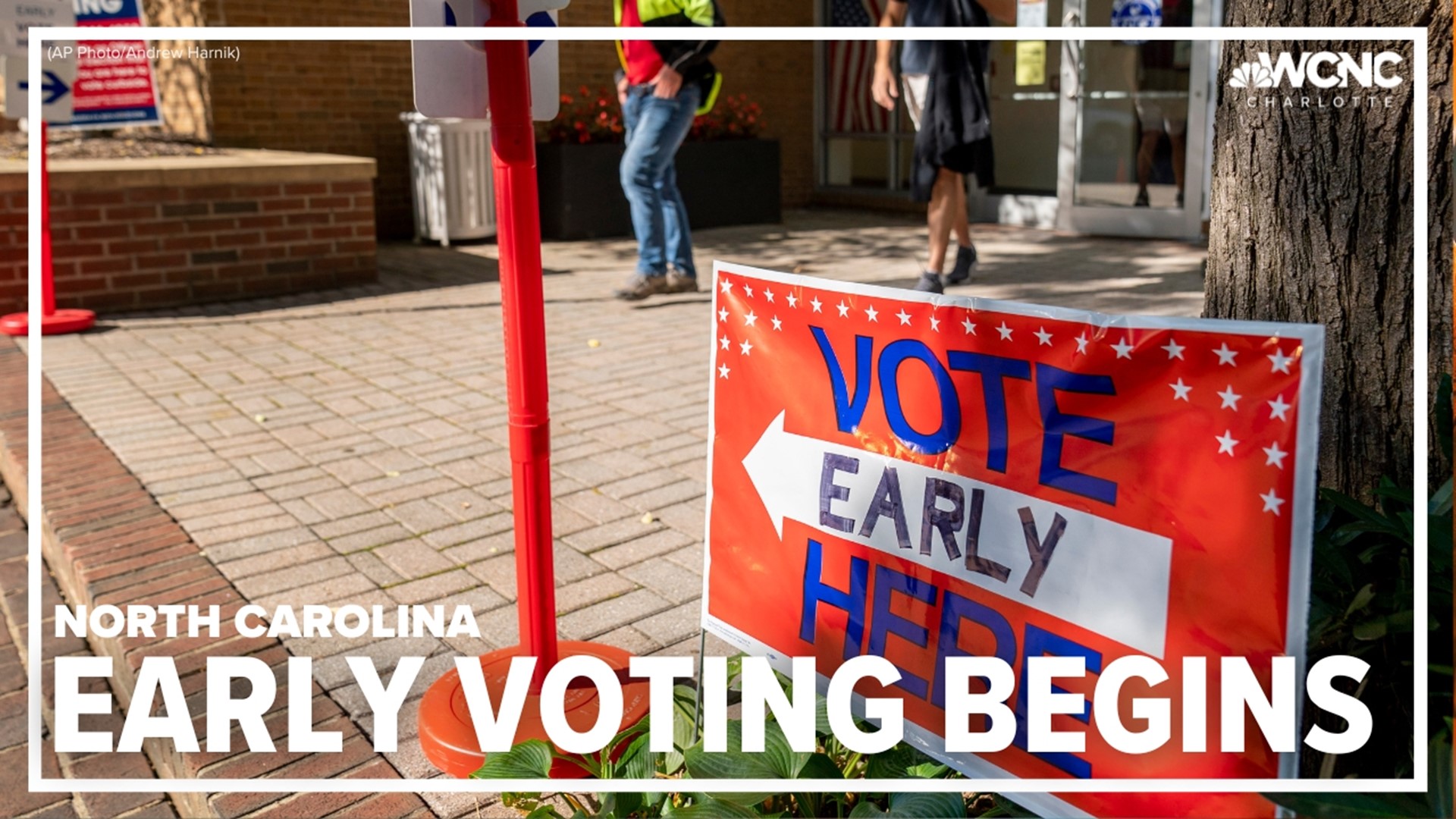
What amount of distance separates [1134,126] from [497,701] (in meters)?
8.87

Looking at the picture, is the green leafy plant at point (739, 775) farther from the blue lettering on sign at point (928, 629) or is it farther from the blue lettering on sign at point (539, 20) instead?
the blue lettering on sign at point (539, 20)

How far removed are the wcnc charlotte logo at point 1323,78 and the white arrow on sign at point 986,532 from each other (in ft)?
3.04

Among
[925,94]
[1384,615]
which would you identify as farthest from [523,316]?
[925,94]

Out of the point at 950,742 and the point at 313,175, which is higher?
the point at 313,175

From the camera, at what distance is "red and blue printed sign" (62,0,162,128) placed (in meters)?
8.12

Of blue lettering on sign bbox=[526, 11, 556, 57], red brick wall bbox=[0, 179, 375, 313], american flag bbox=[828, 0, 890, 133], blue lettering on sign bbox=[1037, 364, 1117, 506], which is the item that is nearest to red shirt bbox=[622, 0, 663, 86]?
red brick wall bbox=[0, 179, 375, 313]

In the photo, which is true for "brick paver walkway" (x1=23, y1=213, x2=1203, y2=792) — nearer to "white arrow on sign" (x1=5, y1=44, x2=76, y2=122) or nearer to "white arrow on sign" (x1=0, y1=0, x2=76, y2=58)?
"white arrow on sign" (x1=5, y1=44, x2=76, y2=122)

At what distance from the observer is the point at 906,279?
301 inches

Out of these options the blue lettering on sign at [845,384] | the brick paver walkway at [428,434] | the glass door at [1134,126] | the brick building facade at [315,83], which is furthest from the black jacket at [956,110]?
the brick building facade at [315,83]

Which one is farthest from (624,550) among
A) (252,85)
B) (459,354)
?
(252,85)

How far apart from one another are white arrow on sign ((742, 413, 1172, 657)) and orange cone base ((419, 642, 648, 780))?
0.65m

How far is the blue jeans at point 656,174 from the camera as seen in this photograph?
670 centimetres

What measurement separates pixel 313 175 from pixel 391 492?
445 centimetres

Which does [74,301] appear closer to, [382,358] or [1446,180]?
[382,358]
